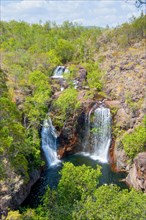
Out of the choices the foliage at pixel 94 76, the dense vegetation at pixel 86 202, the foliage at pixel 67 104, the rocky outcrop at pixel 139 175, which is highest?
the foliage at pixel 94 76

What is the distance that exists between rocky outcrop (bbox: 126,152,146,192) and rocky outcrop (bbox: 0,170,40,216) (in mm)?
14949

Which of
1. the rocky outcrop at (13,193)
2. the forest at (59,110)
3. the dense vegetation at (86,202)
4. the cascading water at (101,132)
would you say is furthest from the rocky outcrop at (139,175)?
the rocky outcrop at (13,193)

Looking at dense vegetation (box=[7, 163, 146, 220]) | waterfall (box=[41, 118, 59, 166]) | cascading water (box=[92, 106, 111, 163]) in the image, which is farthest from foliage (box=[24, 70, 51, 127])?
dense vegetation (box=[7, 163, 146, 220])

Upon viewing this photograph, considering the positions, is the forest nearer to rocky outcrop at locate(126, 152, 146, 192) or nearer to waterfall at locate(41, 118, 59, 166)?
waterfall at locate(41, 118, 59, 166)

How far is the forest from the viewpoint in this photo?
21344mm

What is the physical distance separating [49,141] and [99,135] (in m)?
9.59

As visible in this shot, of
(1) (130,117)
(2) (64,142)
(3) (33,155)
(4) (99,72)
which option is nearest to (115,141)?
(1) (130,117)

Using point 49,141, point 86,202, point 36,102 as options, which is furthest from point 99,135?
point 86,202

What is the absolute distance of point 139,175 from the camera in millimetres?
37562

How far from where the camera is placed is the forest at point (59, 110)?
70.0ft

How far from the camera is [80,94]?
56.6m

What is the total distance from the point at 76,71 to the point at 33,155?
35.4 metres

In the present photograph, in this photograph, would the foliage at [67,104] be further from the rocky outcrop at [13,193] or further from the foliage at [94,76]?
the rocky outcrop at [13,193]

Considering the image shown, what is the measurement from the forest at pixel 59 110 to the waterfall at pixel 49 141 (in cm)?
147
